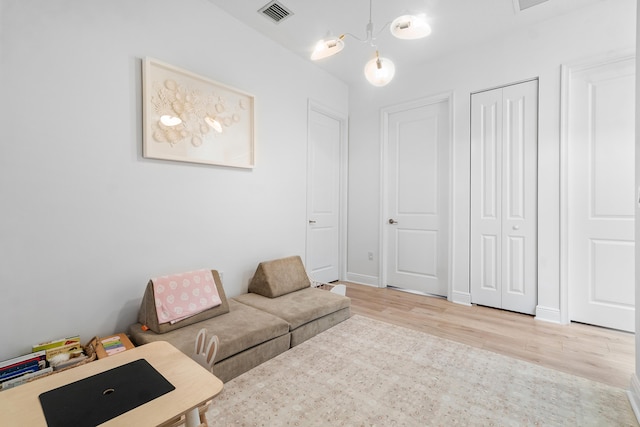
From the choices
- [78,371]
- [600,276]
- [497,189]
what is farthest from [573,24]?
[78,371]

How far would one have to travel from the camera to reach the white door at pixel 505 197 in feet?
9.93

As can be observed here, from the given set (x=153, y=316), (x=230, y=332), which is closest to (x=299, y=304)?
(x=230, y=332)

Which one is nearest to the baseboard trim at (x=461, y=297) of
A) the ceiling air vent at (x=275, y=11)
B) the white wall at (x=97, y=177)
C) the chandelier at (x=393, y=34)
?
the white wall at (x=97, y=177)

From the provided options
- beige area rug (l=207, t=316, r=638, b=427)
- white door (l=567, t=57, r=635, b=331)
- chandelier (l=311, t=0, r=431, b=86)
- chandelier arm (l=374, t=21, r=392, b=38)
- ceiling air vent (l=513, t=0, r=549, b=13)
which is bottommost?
beige area rug (l=207, t=316, r=638, b=427)

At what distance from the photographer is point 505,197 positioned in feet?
10.4

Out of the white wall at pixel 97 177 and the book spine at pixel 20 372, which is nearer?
the book spine at pixel 20 372

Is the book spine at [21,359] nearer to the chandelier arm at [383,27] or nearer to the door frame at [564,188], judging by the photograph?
the chandelier arm at [383,27]

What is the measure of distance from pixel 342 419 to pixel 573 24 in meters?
3.78

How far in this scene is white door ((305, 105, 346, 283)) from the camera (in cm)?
383

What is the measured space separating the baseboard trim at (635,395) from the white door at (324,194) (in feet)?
9.12

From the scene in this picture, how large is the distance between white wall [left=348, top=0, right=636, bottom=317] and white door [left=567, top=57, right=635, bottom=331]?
0.13m

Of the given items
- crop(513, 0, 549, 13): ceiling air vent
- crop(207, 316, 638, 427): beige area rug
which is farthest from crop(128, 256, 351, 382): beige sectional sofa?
crop(513, 0, 549, 13): ceiling air vent

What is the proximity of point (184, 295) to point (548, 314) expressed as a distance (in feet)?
10.8

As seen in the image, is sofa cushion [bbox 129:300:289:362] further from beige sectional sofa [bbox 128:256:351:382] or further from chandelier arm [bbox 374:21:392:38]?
chandelier arm [bbox 374:21:392:38]
